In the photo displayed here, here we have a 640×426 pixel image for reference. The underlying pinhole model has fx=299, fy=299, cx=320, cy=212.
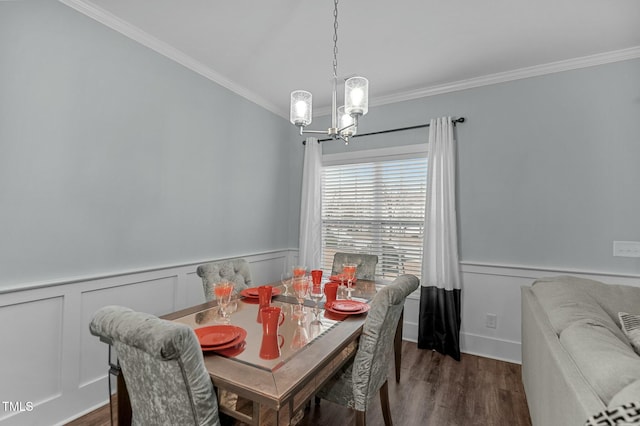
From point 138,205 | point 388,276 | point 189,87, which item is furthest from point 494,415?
point 189,87

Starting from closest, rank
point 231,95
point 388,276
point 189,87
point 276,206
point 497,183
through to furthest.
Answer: point 189,87 < point 497,183 < point 231,95 < point 388,276 < point 276,206

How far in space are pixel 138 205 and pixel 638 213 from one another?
13.1ft

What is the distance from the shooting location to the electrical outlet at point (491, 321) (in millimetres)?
2885

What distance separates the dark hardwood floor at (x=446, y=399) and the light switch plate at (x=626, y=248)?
130 centimetres

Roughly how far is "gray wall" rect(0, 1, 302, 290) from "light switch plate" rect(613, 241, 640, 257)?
11.3ft

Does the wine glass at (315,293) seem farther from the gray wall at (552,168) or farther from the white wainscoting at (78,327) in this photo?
the gray wall at (552,168)

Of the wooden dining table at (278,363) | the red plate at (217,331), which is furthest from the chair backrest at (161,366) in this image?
the red plate at (217,331)

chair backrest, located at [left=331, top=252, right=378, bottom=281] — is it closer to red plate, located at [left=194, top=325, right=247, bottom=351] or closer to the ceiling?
red plate, located at [left=194, top=325, right=247, bottom=351]

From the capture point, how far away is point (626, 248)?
246cm

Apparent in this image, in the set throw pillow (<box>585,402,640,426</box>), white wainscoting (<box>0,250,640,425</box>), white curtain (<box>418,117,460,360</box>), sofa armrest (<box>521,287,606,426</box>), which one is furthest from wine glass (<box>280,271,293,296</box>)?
white curtain (<box>418,117,460,360</box>)

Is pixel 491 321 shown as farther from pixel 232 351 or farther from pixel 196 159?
pixel 196 159

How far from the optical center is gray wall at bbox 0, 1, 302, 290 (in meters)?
1.74

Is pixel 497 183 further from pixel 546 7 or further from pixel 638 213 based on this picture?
pixel 546 7

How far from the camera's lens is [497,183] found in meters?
2.92
